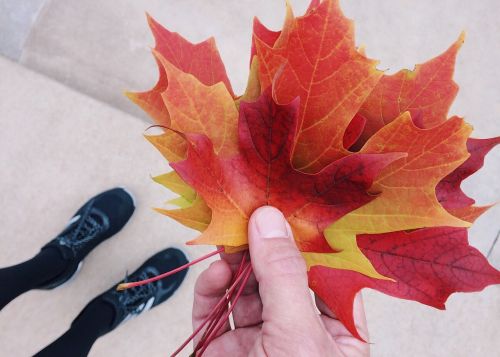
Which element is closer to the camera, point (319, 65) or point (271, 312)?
point (319, 65)

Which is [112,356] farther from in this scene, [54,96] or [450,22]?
[450,22]

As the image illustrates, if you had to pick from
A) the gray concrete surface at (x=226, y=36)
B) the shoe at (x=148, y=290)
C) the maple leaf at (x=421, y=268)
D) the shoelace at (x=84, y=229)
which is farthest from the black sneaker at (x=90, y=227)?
the maple leaf at (x=421, y=268)

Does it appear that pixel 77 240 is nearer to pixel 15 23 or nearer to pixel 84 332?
pixel 84 332

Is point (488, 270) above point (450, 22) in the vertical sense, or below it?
below

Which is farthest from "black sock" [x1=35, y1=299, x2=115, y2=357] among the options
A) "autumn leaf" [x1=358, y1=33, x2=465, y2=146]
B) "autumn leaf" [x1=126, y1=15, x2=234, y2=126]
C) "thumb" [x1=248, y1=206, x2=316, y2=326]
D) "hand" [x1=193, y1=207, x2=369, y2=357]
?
"autumn leaf" [x1=358, y1=33, x2=465, y2=146]

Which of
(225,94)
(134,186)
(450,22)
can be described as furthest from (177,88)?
(450,22)

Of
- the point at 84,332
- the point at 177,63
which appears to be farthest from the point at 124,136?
the point at 177,63

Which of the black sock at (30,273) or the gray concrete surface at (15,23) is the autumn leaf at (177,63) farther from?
the gray concrete surface at (15,23)

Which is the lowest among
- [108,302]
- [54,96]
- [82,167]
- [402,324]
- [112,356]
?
[402,324]
